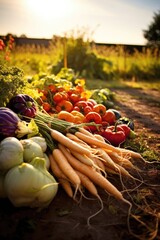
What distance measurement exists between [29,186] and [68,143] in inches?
30.3

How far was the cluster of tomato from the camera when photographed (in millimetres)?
3848

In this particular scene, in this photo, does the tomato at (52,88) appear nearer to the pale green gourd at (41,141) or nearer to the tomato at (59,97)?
the tomato at (59,97)

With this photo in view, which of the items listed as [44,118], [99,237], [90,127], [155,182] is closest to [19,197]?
[99,237]

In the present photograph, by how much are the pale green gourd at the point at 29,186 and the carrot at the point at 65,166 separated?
28cm

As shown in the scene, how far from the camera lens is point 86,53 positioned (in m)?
13.7

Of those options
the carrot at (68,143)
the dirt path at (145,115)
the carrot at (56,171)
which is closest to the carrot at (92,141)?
the carrot at (68,143)

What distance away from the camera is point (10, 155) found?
238 centimetres

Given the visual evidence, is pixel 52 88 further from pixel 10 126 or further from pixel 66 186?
pixel 66 186

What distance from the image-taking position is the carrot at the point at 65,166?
265cm

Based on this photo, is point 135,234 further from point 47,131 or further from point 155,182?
point 47,131

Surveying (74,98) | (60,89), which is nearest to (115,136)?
(74,98)

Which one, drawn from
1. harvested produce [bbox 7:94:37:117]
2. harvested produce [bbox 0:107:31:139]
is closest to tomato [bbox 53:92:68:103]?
harvested produce [bbox 7:94:37:117]

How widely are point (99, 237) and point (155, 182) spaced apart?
1.14 m

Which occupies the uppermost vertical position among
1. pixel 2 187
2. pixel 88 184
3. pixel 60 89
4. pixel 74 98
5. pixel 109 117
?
pixel 60 89
